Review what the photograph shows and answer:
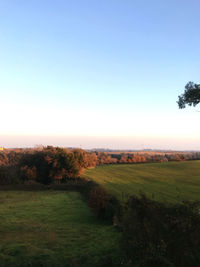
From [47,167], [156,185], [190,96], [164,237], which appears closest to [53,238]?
[164,237]

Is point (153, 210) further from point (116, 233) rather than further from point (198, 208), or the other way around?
point (116, 233)

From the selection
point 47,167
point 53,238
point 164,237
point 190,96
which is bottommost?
point 53,238

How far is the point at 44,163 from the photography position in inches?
2119

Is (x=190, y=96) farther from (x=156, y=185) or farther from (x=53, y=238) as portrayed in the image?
(x=156, y=185)

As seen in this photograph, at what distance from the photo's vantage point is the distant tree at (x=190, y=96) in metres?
14.5

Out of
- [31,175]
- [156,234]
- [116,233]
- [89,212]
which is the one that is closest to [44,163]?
[31,175]

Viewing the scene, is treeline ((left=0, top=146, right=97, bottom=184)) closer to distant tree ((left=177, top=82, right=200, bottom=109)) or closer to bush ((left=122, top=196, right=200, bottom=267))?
distant tree ((left=177, top=82, right=200, bottom=109))

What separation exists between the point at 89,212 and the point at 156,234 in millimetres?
19161

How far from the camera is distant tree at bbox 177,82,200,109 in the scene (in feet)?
47.4

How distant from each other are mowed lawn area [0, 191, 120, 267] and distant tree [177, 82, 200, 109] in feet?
35.8

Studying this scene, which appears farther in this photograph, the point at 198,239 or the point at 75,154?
the point at 75,154

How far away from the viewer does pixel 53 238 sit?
15.3m

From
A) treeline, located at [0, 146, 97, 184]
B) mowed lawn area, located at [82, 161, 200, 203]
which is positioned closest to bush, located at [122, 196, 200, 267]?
mowed lawn area, located at [82, 161, 200, 203]

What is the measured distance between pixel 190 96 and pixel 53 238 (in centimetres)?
1420
